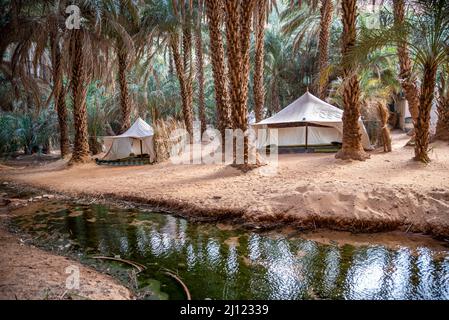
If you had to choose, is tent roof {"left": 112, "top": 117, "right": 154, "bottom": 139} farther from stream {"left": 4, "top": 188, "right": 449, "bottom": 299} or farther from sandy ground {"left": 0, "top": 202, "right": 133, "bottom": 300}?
sandy ground {"left": 0, "top": 202, "right": 133, "bottom": 300}

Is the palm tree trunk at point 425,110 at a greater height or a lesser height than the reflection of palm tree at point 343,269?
greater

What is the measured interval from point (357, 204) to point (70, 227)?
5426 millimetres

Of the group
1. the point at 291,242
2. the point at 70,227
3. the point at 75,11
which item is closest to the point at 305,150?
the point at 291,242

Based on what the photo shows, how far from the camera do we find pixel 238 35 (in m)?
9.46

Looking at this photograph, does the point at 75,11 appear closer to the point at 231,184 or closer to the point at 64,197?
the point at 64,197

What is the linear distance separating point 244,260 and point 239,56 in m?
6.92

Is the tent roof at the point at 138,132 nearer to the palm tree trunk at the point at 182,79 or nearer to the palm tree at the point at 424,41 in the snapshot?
the palm tree trunk at the point at 182,79

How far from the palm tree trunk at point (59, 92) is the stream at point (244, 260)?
8749 mm

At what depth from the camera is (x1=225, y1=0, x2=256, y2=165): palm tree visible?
9.36 meters

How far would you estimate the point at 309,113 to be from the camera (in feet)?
43.1

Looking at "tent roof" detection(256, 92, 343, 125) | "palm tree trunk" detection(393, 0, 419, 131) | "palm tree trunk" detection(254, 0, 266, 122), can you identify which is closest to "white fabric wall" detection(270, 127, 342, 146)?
"tent roof" detection(256, 92, 343, 125)

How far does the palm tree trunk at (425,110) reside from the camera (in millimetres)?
8195

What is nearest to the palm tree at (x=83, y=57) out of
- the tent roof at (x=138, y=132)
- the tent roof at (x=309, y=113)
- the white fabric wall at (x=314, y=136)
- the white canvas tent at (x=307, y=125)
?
the tent roof at (x=138, y=132)

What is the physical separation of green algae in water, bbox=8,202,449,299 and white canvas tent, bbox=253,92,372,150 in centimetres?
878
